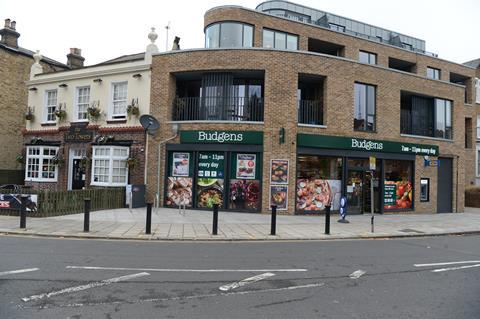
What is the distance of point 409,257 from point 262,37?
1960cm

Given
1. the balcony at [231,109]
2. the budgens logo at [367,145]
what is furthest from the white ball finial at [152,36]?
the budgens logo at [367,145]

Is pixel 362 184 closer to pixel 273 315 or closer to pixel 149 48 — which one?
pixel 149 48

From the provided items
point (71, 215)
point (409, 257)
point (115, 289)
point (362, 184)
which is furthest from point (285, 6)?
point (115, 289)

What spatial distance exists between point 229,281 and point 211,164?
37.9 feet

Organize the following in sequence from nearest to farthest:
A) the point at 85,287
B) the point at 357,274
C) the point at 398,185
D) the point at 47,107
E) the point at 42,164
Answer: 1. the point at 85,287
2. the point at 357,274
3. the point at 398,185
4. the point at 42,164
5. the point at 47,107

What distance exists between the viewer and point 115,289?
573cm

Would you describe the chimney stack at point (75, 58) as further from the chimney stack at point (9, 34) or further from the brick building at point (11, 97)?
the chimney stack at point (9, 34)

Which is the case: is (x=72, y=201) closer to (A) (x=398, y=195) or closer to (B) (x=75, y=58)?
(B) (x=75, y=58)

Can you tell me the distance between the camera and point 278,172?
17.1 meters

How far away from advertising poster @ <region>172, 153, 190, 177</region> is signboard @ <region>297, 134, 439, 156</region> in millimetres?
5410

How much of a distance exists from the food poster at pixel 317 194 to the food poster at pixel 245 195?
1.94 meters

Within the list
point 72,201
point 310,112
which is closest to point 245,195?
point 310,112

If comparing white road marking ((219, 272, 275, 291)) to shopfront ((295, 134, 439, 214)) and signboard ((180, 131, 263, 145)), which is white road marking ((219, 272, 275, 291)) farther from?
shopfront ((295, 134, 439, 214))

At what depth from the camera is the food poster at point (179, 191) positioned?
1788cm
